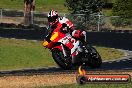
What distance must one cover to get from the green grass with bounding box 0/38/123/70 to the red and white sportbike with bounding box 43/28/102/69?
13.7 meters

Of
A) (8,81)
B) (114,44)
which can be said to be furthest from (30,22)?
(8,81)

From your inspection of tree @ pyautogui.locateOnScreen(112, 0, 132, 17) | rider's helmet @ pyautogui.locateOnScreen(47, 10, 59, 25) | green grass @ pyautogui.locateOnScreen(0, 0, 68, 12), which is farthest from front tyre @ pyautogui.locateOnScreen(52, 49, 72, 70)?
green grass @ pyautogui.locateOnScreen(0, 0, 68, 12)

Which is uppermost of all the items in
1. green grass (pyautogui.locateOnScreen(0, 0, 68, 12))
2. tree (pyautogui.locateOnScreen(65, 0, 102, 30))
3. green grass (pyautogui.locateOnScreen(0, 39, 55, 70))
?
green grass (pyautogui.locateOnScreen(0, 39, 55, 70))

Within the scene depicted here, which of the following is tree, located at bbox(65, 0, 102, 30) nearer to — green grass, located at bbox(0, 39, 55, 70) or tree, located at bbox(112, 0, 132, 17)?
tree, located at bbox(112, 0, 132, 17)

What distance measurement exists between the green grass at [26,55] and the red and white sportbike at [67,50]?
1371 cm

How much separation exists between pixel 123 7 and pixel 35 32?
57.2ft

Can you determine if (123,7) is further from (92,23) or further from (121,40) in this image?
(121,40)

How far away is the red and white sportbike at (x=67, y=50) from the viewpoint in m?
14.2

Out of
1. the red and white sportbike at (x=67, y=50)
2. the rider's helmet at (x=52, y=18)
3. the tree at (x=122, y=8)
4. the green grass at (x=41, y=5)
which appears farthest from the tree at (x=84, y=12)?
the rider's helmet at (x=52, y=18)

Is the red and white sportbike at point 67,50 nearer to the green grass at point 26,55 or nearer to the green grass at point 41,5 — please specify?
the green grass at point 26,55

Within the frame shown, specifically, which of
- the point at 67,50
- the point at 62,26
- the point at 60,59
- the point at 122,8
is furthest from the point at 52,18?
the point at 122,8

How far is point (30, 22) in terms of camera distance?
5247cm

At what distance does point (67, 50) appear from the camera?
1450cm

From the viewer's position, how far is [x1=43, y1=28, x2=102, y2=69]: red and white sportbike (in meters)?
14.2
